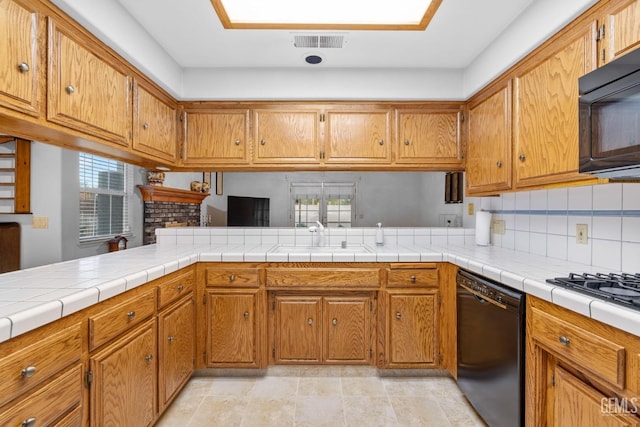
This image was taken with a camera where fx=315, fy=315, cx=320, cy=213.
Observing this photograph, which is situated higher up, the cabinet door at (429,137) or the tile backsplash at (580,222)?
the cabinet door at (429,137)

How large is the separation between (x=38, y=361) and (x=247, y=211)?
443 centimetres

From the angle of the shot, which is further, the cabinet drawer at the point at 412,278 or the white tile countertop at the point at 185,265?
the cabinet drawer at the point at 412,278

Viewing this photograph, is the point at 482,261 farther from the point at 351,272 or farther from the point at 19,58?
the point at 19,58

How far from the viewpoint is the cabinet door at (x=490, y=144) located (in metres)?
2.00

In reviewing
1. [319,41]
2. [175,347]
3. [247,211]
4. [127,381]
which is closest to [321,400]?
[175,347]

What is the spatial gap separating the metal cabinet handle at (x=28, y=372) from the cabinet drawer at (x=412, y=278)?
1.80m

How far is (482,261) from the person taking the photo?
1817 millimetres

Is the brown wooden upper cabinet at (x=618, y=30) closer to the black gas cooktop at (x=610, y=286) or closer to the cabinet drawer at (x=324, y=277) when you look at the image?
the black gas cooktop at (x=610, y=286)

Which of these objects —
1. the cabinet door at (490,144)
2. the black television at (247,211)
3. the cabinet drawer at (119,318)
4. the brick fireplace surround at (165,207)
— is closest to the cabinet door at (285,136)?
the cabinet door at (490,144)

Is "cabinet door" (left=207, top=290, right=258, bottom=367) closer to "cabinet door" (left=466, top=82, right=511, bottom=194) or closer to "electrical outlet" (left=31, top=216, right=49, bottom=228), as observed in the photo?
"electrical outlet" (left=31, top=216, right=49, bottom=228)

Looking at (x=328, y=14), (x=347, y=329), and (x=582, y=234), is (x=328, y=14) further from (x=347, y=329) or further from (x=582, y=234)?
(x=347, y=329)

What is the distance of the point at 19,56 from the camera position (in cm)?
121

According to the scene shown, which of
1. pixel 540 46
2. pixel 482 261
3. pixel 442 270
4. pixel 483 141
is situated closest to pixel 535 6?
pixel 540 46

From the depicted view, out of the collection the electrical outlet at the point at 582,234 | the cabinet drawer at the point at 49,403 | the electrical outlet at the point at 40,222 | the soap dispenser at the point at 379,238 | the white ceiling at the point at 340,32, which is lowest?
the cabinet drawer at the point at 49,403
